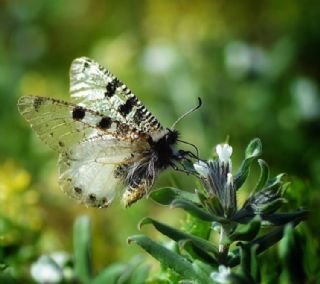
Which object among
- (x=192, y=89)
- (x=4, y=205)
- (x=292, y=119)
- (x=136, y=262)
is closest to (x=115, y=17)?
(x=192, y=89)

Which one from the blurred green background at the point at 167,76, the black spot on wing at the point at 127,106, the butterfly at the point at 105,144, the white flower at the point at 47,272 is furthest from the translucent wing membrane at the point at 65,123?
the white flower at the point at 47,272

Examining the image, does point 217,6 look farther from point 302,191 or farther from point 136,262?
point 136,262

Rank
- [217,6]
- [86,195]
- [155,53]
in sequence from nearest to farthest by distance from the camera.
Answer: [86,195] → [155,53] → [217,6]

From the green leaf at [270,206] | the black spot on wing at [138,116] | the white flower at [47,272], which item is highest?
the black spot on wing at [138,116]

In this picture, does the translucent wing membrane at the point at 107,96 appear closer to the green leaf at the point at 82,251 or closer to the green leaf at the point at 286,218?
the green leaf at the point at 82,251

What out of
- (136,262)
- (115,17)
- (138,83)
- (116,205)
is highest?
(115,17)

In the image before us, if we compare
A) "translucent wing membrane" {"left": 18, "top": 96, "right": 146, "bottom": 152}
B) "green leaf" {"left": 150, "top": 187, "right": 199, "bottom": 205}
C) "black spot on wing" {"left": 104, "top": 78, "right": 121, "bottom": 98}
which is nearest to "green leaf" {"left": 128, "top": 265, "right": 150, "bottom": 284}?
"green leaf" {"left": 150, "top": 187, "right": 199, "bottom": 205}

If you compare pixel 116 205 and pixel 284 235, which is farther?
pixel 116 205
